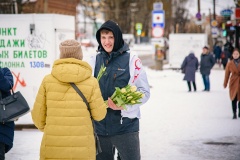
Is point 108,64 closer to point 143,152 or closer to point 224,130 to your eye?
point 143,152

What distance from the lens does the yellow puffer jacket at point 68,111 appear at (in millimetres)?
4246

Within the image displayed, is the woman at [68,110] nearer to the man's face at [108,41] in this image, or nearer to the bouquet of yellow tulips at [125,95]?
the bouquet of yellow tulips at [125,95]

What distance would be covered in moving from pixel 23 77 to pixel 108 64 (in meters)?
5.68

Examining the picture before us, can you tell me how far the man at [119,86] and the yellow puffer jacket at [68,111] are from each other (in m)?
0.59

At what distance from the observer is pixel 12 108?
5.48 m

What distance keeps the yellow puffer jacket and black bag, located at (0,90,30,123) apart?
46.6 inches

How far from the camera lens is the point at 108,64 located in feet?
16.2

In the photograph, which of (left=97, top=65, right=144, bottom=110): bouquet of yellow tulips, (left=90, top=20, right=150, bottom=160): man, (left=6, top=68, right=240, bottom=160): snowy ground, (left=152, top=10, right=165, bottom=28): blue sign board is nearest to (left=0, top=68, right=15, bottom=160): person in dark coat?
(left=90, top=20, right=150, bottom=160): man

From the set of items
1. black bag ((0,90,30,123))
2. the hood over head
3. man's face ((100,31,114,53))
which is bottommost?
black bag ((0,90,30,123))

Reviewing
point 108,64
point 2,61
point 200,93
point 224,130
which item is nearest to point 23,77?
point 2,61

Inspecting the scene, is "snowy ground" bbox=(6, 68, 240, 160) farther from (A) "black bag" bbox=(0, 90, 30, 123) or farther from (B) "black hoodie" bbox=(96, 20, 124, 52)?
(B) "black hoodie" bbox=(96, 20, 124, 52)

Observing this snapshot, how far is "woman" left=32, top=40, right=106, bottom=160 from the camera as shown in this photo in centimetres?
425

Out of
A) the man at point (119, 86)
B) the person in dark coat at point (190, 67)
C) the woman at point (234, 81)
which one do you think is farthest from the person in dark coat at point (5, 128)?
the person in dark coat at point (190, 67)

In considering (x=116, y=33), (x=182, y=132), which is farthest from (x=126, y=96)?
(x=182, y=132)
